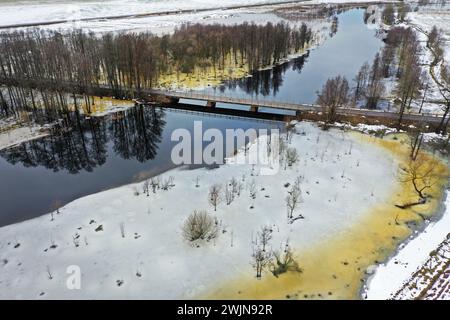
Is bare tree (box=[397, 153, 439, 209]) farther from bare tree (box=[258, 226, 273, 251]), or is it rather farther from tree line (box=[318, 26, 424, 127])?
bare tree (box=[258, 226, 273, 251])

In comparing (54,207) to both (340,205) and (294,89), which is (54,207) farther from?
(294,89)

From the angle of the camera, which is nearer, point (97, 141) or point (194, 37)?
point (97, 141)

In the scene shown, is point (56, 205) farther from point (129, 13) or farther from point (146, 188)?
point (129, 13)

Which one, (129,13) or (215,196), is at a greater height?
(129,13)

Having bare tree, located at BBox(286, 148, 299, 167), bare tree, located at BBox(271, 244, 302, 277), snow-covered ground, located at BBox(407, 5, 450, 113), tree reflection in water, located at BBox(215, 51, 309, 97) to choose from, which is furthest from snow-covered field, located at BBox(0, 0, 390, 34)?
bare tree, located at BBox(271, 244, 302, 277)

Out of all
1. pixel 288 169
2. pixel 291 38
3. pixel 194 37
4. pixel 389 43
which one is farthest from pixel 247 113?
pixel 389 43

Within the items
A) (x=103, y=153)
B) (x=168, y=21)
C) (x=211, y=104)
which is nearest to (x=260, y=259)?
(x=103, y=153)

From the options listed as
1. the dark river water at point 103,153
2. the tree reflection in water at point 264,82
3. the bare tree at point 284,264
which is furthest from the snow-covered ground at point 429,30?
the bare tree at point 284,264
